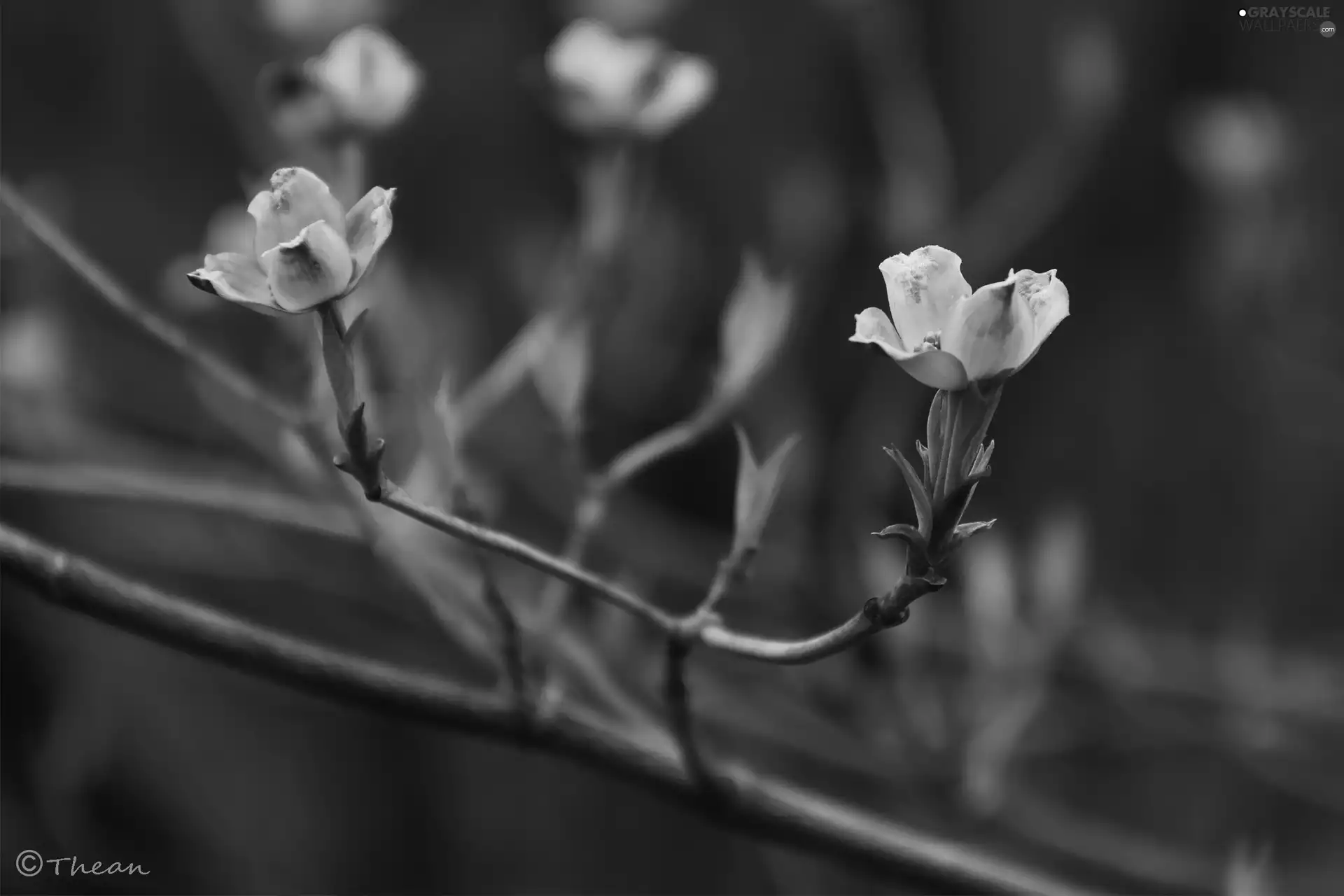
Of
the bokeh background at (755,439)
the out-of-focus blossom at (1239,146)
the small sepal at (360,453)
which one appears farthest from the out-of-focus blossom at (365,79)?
the out-of-focus blossom at (1239,146)

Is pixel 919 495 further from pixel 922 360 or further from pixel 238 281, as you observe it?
pixel 238 281

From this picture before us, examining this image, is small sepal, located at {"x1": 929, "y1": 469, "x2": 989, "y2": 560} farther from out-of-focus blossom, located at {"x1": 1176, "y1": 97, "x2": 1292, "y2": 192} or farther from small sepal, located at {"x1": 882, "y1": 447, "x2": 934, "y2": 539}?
out-of-focus blossom, located at {"x1": 1176, "y1": 97, "x2": 1292, "y2": 192}

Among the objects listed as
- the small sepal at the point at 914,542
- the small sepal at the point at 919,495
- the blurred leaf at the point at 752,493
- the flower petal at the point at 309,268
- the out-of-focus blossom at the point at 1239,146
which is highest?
the out-of-focus blossom at the point at 1239,146

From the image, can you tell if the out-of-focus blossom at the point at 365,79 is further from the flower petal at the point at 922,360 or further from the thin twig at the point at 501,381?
the flower petal at the point at 922,360

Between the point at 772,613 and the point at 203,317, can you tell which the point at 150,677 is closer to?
the point at 203,317

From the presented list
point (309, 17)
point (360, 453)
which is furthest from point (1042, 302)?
point (309, 17)
